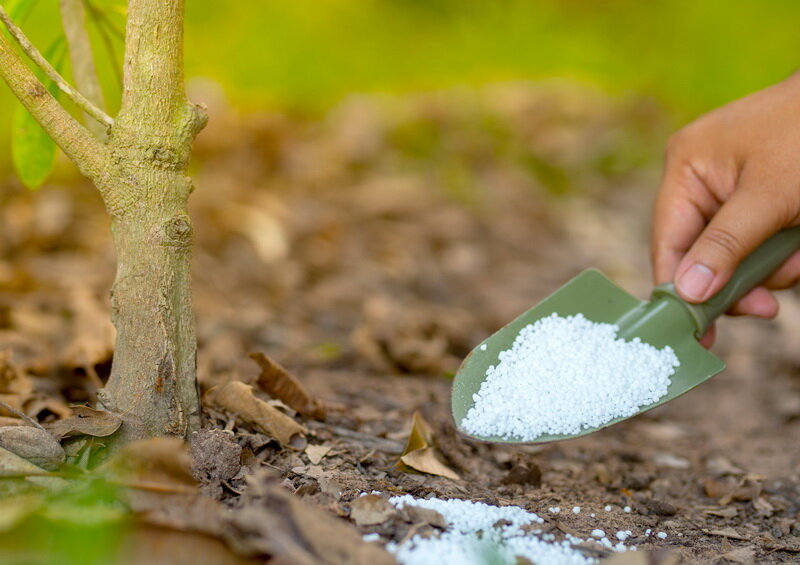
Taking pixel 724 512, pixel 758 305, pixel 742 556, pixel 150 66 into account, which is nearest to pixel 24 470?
pixel 150 66

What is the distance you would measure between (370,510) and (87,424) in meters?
0.48

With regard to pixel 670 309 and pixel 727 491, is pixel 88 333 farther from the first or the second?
pixel 727 491

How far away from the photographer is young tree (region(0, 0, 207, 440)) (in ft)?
4.01

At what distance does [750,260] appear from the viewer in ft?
5.74

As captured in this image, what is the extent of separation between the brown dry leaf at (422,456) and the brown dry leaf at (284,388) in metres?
0.23

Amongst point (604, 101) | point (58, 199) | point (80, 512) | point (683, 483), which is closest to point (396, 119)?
point (604, 101)

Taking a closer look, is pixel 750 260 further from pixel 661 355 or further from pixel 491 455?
pixel 491 455

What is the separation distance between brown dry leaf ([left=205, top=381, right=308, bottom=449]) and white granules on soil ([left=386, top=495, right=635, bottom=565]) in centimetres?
27

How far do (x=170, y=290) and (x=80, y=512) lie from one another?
17.1 inches

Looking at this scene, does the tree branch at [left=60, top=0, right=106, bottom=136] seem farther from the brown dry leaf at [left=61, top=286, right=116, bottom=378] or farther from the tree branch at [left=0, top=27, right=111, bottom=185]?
the brown dry leaf at [left=61, top=286, right=116, bottom=378]

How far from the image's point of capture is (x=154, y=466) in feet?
3.44

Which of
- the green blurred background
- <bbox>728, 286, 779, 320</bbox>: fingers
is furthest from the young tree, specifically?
the green blurred background

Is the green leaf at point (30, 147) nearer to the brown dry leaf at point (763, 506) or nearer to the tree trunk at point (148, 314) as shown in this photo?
the tree trunk at point (148, 314)

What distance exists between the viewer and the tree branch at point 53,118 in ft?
3.84
